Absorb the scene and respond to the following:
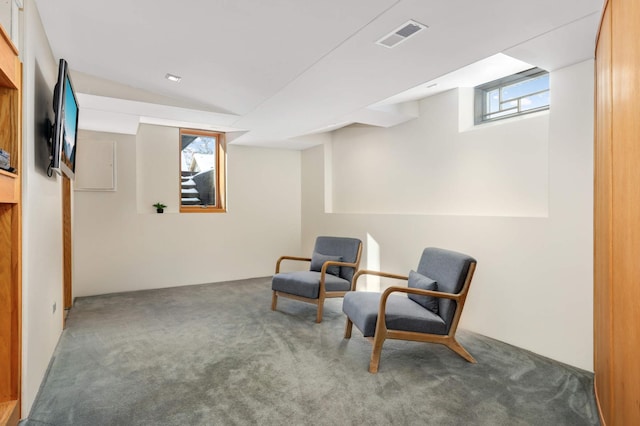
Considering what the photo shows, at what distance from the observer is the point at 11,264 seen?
193 centimetres

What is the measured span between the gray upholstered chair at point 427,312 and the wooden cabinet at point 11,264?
7.35ft

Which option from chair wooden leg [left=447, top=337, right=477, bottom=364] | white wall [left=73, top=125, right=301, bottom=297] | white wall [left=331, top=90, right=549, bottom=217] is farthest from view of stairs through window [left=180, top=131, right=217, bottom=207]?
chair wooden leg [left=447, top=337, right=477, bottom=364]

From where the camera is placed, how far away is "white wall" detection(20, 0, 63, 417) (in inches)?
80.3

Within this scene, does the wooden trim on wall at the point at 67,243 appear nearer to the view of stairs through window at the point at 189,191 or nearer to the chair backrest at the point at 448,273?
the view of stairs through window at the point at 189,191

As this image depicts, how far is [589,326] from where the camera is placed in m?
2.68

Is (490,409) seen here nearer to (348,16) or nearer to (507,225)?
(507,225)

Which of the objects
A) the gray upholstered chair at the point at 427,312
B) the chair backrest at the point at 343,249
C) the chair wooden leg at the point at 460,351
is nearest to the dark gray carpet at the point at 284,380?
the chair wooden leg at the point at 460,351

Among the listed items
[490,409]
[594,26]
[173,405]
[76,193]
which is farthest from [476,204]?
[76,193]

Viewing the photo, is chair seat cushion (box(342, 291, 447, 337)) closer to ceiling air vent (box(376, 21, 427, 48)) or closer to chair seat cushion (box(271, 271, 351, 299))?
chair seat cushion (box(271, 271, 351, 299))

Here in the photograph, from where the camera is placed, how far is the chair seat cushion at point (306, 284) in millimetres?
4000

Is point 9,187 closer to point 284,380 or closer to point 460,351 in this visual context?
point 284,380

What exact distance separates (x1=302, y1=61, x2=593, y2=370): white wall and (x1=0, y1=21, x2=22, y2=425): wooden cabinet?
369cm

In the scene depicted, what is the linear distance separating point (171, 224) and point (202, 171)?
1.12 metres

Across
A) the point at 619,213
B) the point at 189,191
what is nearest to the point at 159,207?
the point at 189,191
